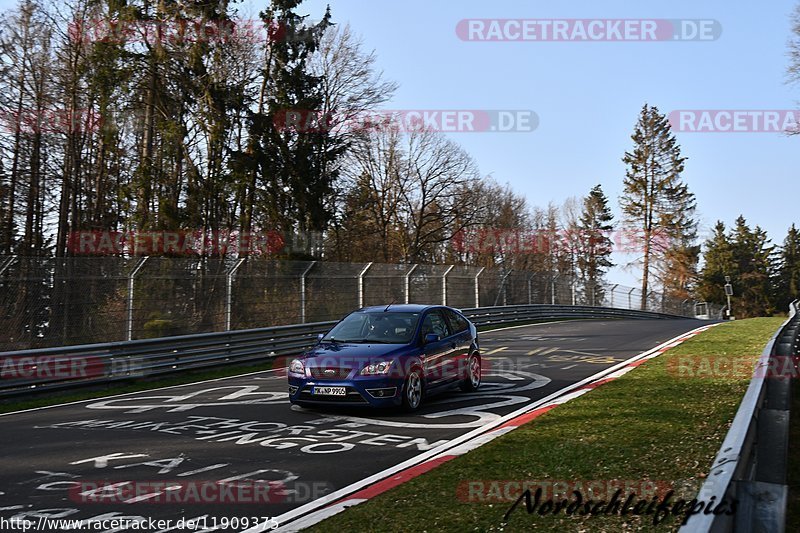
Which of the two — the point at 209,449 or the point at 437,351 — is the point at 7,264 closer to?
the point at 209,449

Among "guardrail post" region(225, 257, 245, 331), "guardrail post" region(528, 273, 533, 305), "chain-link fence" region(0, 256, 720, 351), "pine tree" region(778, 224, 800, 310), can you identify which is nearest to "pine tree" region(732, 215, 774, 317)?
"pine tree" region(778, 224, 800, 310)

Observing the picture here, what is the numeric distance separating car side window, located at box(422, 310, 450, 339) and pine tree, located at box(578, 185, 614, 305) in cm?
6894

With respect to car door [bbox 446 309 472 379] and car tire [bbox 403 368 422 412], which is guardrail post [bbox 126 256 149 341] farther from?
car tire [bbox 403 368 422 412]

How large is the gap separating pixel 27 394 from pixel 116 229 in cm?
Answer: 1915

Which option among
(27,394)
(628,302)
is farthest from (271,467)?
(628,302)

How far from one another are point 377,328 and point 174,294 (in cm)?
789

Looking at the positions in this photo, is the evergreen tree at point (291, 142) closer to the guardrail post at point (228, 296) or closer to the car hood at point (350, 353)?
the guardrail post at point (228, 296)

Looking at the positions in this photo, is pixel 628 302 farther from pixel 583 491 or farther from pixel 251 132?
pixel 583 491

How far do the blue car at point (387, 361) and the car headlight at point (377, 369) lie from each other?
0.04 feet

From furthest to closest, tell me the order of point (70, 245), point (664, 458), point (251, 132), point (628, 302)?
point (628, 302) < point (251, 132) < point (70, 245) < point (664, 458)

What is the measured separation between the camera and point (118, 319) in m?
15.5

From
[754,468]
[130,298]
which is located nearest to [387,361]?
[754,468]

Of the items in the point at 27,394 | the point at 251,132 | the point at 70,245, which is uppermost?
the point at 251,132

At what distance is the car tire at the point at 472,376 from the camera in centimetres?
1198
